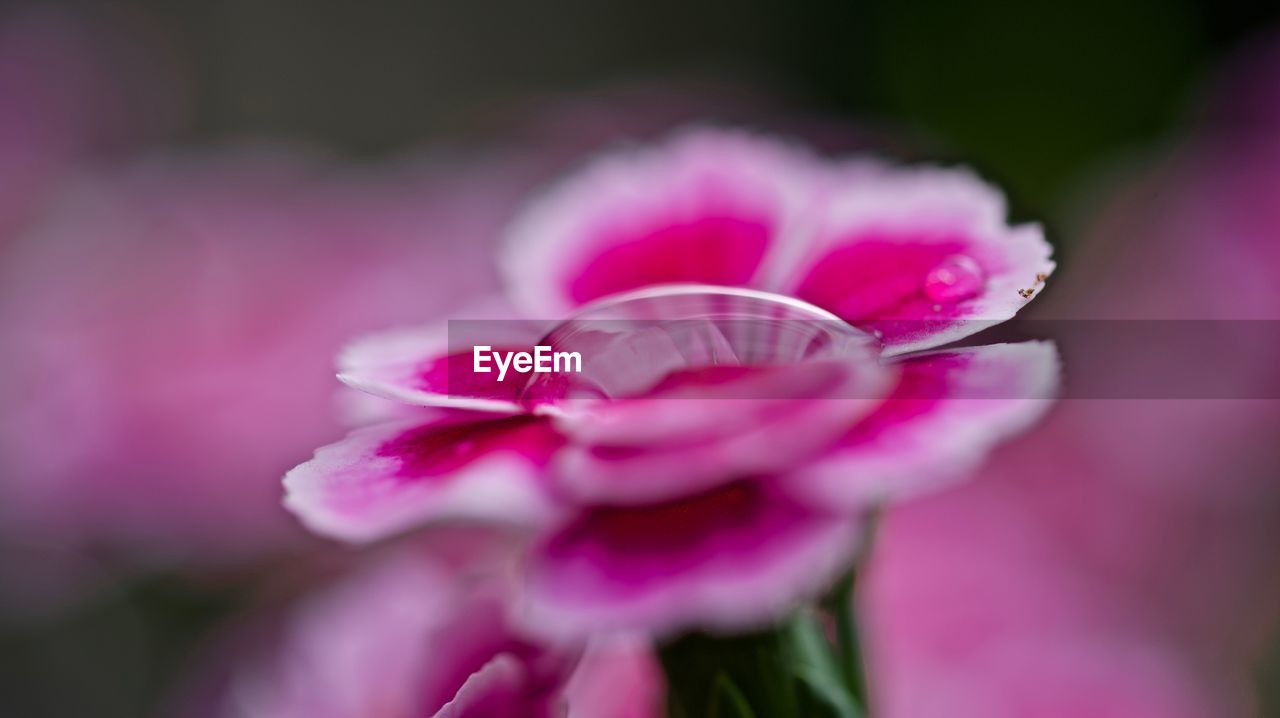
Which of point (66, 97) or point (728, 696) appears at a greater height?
point (66, 97)

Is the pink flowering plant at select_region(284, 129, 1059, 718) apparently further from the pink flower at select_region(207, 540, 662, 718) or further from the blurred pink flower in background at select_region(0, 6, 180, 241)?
the blurred pink flower in background at select_region(0, 6, 180, 241)

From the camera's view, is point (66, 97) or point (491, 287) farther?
point (66, 97)

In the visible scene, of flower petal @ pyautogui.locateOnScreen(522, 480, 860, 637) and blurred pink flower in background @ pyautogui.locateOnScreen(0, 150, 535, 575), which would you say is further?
blurred pink flower in background @ pyautogui.locateOnScreen(0, 150, 535, 575)

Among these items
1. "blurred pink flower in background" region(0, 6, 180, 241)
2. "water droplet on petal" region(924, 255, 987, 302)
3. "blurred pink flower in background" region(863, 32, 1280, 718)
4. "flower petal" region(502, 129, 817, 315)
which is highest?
"blurred pink flower in background" region(0, 6, 180, 241)

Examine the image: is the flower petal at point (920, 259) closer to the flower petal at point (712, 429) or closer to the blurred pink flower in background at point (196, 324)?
the flower petal at point (712, 429)

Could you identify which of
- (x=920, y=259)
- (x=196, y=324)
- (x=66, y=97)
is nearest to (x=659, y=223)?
(x=920, y=259)

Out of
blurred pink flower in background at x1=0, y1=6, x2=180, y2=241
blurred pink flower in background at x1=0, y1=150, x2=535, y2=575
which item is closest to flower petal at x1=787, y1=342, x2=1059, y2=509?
blurred pink flower in background at x1=0, y1=150, x2=535, y2=575

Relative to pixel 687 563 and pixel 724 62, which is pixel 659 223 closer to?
pixel 687 563

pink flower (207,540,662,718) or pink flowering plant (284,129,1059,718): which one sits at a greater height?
pink flowering plant (284,129,1059,718)
